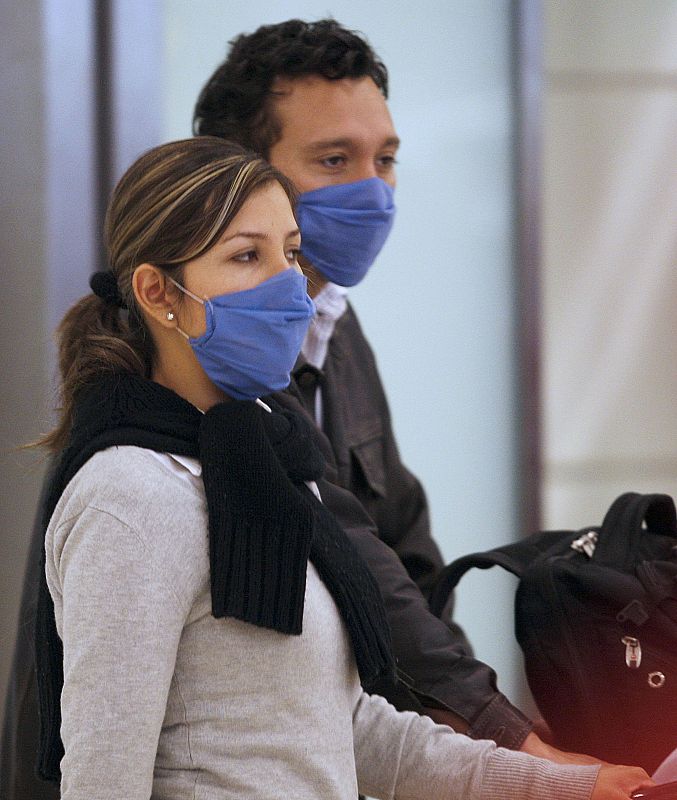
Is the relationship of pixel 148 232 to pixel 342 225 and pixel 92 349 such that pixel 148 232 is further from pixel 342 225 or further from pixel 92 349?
pixel 342 225

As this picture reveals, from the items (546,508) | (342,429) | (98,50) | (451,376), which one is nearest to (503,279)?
(451,376)

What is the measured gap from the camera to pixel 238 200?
1.66 m

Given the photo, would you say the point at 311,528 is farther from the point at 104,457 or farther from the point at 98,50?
the point at 98,50

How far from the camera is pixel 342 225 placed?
7.38ft

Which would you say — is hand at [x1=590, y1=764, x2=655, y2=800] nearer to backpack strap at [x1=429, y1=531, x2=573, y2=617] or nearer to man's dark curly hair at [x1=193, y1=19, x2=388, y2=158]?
backpack strap at [x1=429, y1=531, x2=573, y2=617]

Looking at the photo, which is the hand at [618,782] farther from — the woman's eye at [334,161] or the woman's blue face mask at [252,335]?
the woman's eye at [334,161]

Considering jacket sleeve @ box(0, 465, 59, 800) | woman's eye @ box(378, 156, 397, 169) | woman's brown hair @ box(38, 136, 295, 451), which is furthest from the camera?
woman's eye @ box(378, 156, 397, 169)

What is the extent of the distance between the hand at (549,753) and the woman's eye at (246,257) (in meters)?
0.78

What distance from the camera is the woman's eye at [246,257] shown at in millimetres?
1671

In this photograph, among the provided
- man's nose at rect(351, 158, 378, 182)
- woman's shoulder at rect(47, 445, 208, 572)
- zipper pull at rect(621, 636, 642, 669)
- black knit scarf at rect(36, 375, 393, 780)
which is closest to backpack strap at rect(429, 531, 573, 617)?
zipper pull at rect(621, 636, 642, 669)

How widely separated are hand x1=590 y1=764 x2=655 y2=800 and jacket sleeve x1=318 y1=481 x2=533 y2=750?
176 mm

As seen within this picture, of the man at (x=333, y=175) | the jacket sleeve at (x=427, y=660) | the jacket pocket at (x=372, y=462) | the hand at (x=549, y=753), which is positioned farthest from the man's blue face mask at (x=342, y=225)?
the hand at (x=549, y=753)

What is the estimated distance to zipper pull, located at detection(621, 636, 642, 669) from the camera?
1.80 m

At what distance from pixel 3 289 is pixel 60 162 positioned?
35 cm
